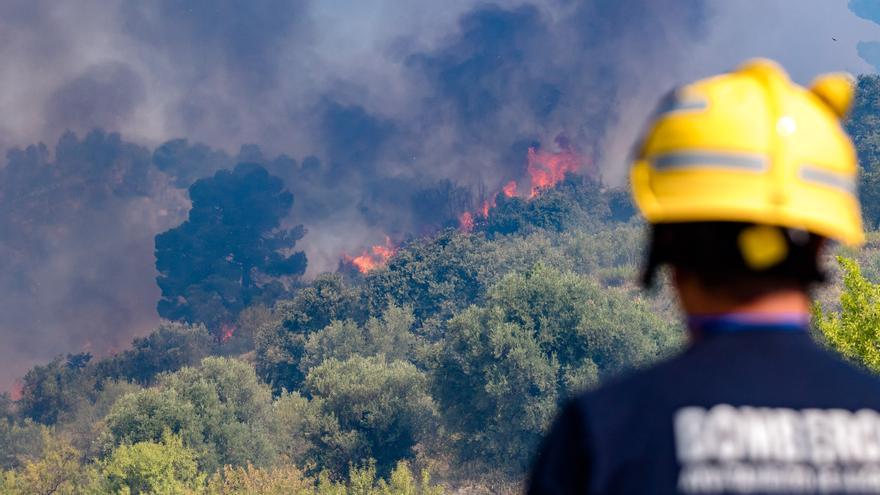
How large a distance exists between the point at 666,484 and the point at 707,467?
0.13 meters

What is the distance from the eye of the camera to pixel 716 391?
9.88 feet

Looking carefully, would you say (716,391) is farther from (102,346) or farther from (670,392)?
(102,346)

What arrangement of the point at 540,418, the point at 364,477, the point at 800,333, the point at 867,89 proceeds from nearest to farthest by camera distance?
1. the point at 800,333
2. the point at 364,477
3. the point at 540,418
4. the point at 867,89

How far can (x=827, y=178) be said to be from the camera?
319 centimetres

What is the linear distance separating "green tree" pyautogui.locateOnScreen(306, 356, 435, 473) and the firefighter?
74.5m

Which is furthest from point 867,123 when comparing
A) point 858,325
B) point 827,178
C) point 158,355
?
point 827,178

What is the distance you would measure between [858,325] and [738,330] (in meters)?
34.2

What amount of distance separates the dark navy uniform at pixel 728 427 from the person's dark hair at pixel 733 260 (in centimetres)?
14

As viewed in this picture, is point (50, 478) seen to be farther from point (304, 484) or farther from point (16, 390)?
point (16, 390)

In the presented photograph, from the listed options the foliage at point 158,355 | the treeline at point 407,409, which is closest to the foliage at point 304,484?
the treeline at point 407,409

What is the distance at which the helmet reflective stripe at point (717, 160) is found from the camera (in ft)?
10.2

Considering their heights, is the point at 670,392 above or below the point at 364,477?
below

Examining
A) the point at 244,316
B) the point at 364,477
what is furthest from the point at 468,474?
the point at 244,316

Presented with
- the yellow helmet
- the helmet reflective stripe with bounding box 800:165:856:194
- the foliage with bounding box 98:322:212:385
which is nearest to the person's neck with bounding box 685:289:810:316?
the yellow helmet
